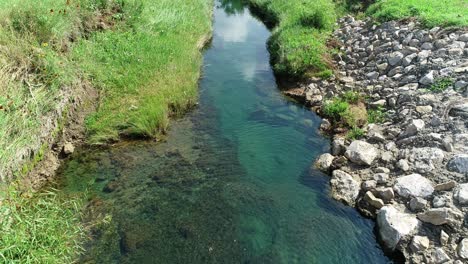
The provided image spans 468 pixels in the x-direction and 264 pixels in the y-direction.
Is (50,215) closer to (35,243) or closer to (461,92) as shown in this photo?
(35,243)

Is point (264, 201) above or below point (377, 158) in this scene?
below

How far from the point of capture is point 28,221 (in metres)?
6.21

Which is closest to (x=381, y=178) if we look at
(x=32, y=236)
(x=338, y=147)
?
(x=338, y=147)

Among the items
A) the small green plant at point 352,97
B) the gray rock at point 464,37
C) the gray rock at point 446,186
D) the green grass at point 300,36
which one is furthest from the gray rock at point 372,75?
the gray rock at point 446,186

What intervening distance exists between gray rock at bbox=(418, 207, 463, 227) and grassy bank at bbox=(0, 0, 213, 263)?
21.6 ft

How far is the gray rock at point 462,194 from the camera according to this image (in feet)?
25.4

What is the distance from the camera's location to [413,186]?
8500mm

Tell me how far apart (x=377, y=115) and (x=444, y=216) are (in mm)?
4698

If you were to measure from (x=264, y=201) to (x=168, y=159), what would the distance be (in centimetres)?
290

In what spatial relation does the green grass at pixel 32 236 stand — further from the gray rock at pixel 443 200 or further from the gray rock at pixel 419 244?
Answer: the gray rock at pixel 443 200

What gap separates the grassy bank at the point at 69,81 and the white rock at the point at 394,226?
228 inches

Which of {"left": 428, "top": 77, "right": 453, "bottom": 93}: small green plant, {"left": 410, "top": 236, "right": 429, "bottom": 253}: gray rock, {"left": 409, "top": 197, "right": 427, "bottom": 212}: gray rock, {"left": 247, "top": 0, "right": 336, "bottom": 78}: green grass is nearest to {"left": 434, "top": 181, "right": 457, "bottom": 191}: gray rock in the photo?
{"left": 409, "top": 197, "right": 427, "bottom": 212}: gray rock

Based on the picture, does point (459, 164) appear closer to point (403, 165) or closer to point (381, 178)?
point (403, 165)

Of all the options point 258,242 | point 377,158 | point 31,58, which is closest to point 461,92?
point 377,158
